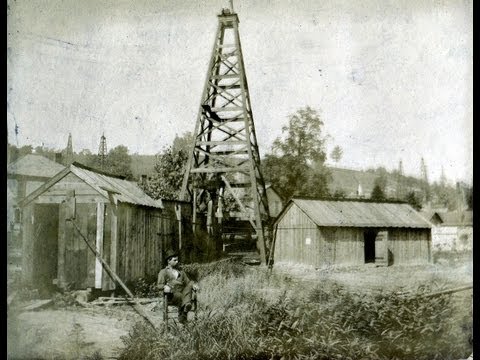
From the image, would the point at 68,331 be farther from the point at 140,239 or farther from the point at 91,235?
the point at 140,239

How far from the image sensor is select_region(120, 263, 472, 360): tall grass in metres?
6.77

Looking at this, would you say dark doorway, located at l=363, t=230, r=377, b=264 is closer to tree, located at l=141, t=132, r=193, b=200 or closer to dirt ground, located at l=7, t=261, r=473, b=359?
tree, located at l=141, t=132, r=193, b=200

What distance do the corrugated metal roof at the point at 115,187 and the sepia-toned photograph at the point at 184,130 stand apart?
0.06 metres

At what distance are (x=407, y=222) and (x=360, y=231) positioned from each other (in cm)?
173

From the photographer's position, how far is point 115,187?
363 inches

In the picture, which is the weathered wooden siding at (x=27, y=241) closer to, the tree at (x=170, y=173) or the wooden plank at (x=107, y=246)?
the wooden plank at (x=107, y=246)

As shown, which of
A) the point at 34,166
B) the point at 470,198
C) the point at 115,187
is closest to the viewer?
the point at 470,198

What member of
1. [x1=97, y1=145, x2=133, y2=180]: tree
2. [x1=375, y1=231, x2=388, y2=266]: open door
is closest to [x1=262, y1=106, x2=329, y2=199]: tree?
[x1=375, y1=231, x2=388, y2=266]: open door

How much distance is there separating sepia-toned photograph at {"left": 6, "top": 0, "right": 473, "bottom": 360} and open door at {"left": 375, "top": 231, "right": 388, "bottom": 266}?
222 inches

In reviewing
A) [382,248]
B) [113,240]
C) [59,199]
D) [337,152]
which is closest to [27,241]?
[59,199]

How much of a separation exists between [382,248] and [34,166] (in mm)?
12285

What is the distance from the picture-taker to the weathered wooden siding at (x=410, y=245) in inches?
586

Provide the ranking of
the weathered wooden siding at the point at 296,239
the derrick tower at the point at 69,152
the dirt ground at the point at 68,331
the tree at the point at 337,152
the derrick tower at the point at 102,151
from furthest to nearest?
the weathered wooden siding at the point at 296,239 → the tree at the point at 337,152 → the derrick tower at the point at 102,151 → the derrick tower at the point at 69,152 → the dirt ground at the point at 68,331

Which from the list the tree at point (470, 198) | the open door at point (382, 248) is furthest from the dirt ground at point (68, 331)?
the open door at point (382, 248)
